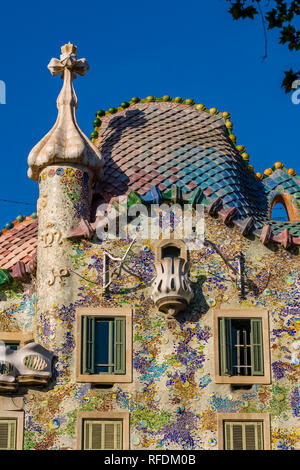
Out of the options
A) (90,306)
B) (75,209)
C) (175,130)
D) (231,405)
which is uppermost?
(175,130)

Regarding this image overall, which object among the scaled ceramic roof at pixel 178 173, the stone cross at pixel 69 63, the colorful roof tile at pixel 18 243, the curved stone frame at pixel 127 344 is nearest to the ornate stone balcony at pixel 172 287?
the curved stone frame at pixel 127 344

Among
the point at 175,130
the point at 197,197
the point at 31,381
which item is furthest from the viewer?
the point at 175,130

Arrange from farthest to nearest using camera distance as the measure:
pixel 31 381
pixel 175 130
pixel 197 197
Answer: pixel 175 130
pixel 197 197
pixel 31 381

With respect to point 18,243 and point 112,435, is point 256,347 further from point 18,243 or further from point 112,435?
point 18,243

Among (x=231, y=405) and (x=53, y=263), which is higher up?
(x=53, y=263)

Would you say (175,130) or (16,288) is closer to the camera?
(16,288)

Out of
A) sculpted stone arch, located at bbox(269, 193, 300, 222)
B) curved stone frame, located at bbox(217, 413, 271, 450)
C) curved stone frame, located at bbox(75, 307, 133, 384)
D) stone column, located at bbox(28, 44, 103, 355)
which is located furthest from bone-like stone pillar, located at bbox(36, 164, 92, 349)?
sculpted stone arch, located at bbox(269, 193, 300, 222)

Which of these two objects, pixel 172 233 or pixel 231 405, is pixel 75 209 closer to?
pixel 172 233

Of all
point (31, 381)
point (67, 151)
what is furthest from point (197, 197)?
point (31, 381)

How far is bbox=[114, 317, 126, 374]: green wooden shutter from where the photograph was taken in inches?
1099

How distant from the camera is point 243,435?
27.7 m

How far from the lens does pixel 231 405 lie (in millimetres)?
27797

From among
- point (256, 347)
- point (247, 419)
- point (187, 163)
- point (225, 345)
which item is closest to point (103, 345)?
point (225, 345)

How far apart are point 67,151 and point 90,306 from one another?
353 centimetres
